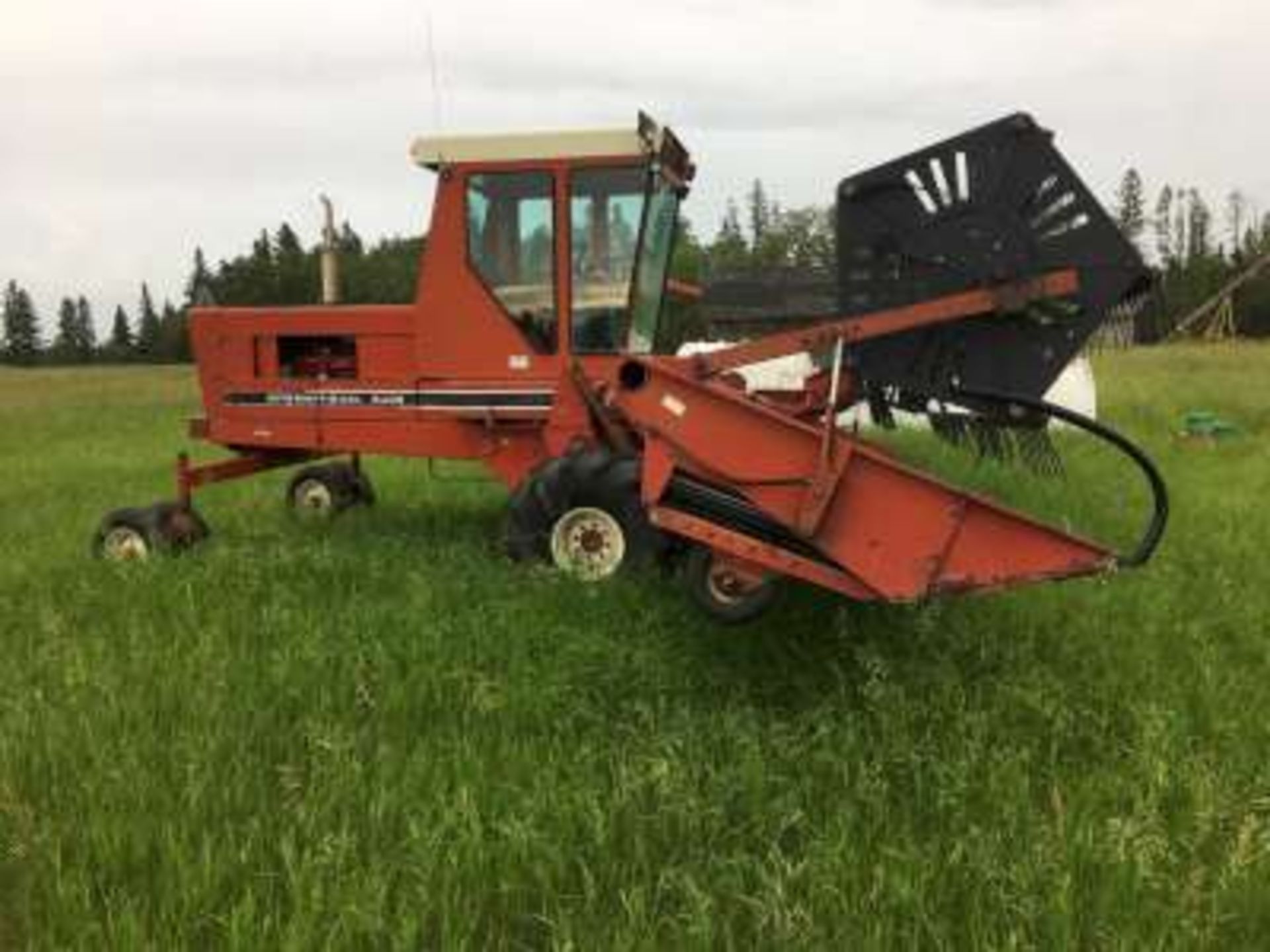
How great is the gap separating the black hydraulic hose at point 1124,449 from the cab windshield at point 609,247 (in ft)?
12.5

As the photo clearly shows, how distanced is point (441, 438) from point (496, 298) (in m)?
1.05

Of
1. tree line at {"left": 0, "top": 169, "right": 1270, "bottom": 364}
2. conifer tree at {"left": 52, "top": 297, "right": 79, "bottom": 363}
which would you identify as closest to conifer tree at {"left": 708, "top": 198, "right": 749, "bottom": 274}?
tree line at {"left": 0, "top": 169, "right": 1270, "bottom": 364}

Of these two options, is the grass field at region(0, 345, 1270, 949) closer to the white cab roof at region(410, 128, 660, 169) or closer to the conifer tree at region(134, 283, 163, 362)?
the white cab roof at region(410, 128, 660, 169)

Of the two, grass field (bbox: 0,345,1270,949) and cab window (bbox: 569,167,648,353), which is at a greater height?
cab window (bbox: 569,167,648,353)

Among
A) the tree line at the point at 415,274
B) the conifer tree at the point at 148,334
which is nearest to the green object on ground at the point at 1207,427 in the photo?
the tree line at the point at 415,274

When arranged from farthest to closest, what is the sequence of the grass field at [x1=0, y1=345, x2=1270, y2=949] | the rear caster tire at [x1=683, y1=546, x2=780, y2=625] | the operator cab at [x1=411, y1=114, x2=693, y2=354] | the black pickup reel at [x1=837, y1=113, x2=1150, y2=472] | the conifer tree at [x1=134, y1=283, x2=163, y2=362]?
the conifer tree at [x1=134, y1=283, x2=163, y2=362] → the operator cab at [x1=411, y1=114, x2=693, y2=354] → the black pickup reel at [x1=837, y1=113, x2=1150, y2=472] → the rear caster tire at [x1=683, y1=546, x2=780, y2=625] → the grass field at [x1=0, y1=345, x2=1270, y2=949]

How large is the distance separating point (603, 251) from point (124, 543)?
12.0 ft

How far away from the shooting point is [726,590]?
6.09 metres

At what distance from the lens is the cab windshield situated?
960 centimetres

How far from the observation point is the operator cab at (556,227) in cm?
959

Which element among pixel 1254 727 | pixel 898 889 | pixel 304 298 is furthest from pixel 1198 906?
pixel 304 298

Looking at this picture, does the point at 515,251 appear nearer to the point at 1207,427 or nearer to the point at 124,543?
the point at 124,543

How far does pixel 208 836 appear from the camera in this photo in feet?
13.4

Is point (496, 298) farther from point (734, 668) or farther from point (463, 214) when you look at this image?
point (734, 668)
